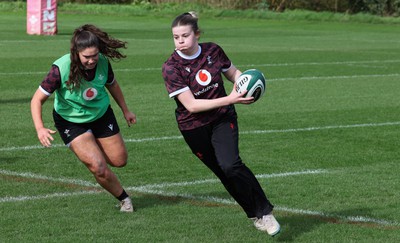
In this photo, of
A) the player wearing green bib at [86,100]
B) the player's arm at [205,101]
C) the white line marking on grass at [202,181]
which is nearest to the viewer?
the player's arm at [205,101]

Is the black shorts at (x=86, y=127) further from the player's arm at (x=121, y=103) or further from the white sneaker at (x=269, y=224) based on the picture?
the white sneaker at (x=269, y=224)

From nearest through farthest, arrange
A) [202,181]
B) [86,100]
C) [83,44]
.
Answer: [83,44] → [86,100] → [202,181]

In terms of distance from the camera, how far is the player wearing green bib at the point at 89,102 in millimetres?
8938

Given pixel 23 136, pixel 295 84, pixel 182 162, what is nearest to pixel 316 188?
pixel 182 162

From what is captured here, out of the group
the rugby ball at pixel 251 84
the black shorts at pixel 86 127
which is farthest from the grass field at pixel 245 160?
the rugby ball at pixel 251 84

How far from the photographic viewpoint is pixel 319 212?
365 inches

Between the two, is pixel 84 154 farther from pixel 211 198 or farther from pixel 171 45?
pixel 171 45

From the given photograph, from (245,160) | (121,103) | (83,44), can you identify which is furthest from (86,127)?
(245,160)

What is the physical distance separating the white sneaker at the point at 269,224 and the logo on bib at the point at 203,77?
1.11 m

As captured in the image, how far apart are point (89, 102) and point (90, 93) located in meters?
0.08

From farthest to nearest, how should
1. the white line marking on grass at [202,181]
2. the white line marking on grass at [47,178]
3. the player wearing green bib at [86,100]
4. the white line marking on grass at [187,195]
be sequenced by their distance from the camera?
1. the white line marking on grass at [47,178]
2. the white line marking on grass at [202,181]
3. the player wearing green bib at [86,100]
4. the white line marking on grass at [187,195]

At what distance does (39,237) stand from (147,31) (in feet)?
96.7

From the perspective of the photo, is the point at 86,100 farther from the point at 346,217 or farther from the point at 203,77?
the point at 346,217

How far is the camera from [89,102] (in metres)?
9.30
